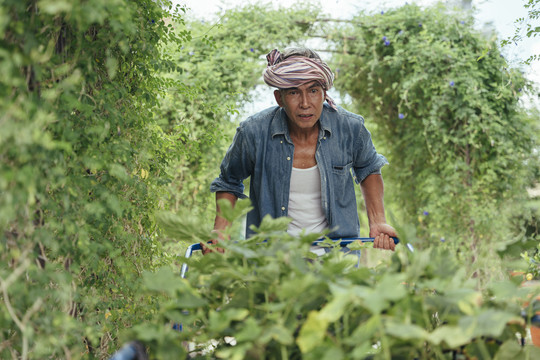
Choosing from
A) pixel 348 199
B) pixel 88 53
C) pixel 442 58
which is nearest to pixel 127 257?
pixel 88 53

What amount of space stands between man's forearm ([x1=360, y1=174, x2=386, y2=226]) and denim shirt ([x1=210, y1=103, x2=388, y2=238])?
0.12ft

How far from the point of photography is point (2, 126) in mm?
964

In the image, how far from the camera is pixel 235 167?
257 centimetres

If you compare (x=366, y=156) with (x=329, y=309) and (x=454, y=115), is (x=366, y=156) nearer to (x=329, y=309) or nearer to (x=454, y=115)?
(x=329, y=309)

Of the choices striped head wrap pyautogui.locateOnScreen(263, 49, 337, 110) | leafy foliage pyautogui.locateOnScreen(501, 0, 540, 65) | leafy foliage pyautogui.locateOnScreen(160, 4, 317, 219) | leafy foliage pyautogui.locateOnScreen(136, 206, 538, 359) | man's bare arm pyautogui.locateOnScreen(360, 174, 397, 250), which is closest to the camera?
leafy foliage pyautogui.locateOnScreen(136, 206, 538, 359)

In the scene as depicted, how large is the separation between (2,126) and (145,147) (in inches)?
39.9

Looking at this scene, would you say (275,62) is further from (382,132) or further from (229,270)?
(382,132)

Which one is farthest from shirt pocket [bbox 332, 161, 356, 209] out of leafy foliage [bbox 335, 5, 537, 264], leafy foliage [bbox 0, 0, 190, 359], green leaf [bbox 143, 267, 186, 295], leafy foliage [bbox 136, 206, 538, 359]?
leafy foliage [bbox 335, 5, 537, 264]

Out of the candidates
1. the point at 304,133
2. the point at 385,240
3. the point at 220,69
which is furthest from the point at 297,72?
the point at 220,69

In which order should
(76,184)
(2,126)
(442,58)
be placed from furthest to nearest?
(442,58), (76,184), (2,126)

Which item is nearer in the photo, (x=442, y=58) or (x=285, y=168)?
(x=285, y=168)

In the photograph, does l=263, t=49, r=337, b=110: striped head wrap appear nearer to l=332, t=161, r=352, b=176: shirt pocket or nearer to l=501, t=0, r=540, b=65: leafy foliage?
l=332, t=161, r=352, b=176: shirt pocket

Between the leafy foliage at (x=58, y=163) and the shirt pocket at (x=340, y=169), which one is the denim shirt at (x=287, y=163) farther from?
the leafy foliage at (x=58, y=163)

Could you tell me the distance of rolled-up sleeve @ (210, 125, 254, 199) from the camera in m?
2.53
